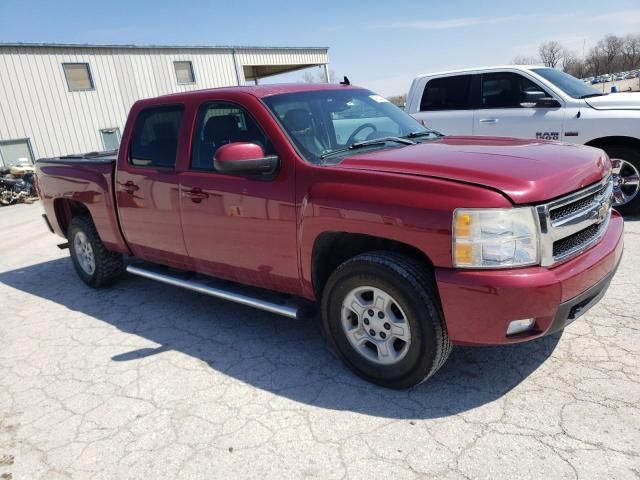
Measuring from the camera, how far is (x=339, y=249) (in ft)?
10.7

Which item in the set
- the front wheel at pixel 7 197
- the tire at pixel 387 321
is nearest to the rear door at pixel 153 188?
the tire at pixel 387 321

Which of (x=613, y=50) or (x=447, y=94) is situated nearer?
(x=447, y=94)

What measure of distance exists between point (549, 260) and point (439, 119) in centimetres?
537

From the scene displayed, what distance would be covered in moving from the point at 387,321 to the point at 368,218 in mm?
624

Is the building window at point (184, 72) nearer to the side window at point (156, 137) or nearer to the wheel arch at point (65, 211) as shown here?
the wheel arch at point (65, 211)

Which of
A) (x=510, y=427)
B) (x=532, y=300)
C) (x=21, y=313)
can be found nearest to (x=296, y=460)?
(x=510, y=427)

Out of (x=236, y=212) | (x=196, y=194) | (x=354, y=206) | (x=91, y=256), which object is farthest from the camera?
(x=91, y=256)

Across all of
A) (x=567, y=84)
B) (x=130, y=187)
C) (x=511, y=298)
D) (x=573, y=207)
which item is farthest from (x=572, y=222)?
(x=567, y=84)

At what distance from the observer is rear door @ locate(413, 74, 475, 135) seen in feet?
24.1

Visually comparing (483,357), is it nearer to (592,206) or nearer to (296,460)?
(592,206)

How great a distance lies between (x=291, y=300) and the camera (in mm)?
3592

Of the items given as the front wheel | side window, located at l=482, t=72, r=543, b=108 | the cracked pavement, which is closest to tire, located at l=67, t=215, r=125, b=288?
the cracked pavement

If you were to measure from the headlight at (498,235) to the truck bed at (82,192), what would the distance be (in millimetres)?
3441

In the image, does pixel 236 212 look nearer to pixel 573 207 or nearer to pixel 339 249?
pixel 339 249
